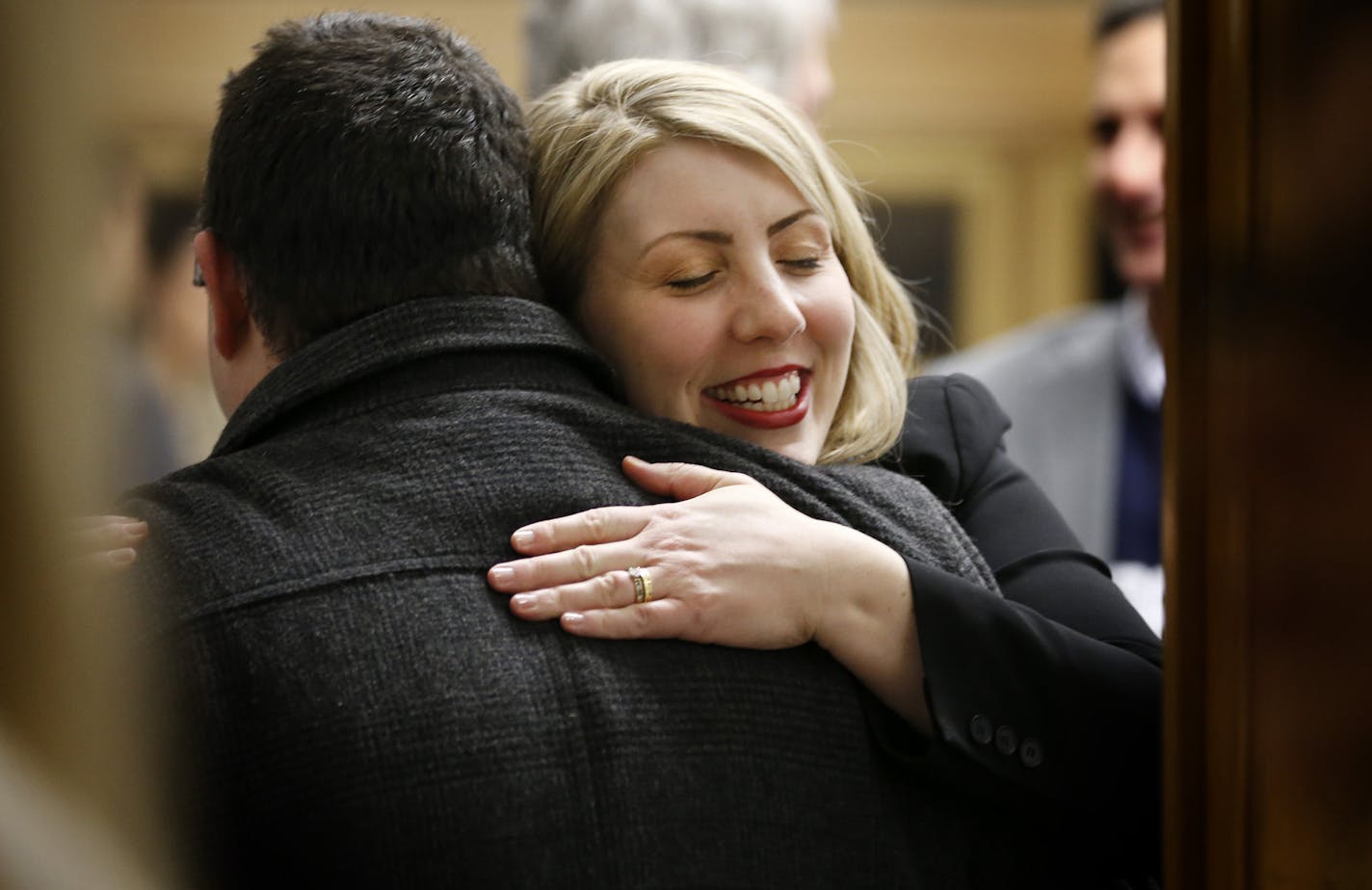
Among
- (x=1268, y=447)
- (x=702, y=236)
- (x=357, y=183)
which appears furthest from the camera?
(x=702, y=236)

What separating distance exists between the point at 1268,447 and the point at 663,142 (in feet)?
1.96

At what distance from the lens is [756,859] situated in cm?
109

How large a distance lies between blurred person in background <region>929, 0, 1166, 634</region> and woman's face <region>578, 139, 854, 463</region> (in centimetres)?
171

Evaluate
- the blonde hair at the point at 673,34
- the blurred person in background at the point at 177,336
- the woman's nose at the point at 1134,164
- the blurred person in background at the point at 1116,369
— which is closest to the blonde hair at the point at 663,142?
the blonde hair at the point at 673,34

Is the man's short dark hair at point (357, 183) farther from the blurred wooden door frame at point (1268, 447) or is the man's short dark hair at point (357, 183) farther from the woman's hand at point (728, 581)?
the blurred wooden door frame at point (1268, 447)

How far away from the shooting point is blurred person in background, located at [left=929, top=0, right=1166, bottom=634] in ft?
9.78

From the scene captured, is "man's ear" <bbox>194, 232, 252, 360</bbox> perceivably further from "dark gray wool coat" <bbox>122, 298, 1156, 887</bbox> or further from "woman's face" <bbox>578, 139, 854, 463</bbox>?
"woman's face" <bbox>578, 139, 854, 463</bbox>

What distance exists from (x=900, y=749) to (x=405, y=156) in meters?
0.56

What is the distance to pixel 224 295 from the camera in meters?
1.27

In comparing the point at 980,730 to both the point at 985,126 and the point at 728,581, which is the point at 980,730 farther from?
the point at 985,126

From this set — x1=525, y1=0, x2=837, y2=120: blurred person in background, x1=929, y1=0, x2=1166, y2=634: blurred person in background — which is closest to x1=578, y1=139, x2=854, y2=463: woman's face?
x1=525, y1=0, x2=837, y2=120: blurred person in background

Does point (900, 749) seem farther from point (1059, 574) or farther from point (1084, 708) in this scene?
point (1059, 574)

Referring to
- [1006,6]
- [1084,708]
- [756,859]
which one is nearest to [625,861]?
[756,859]

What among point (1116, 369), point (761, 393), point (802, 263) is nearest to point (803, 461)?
point (761, 393)
